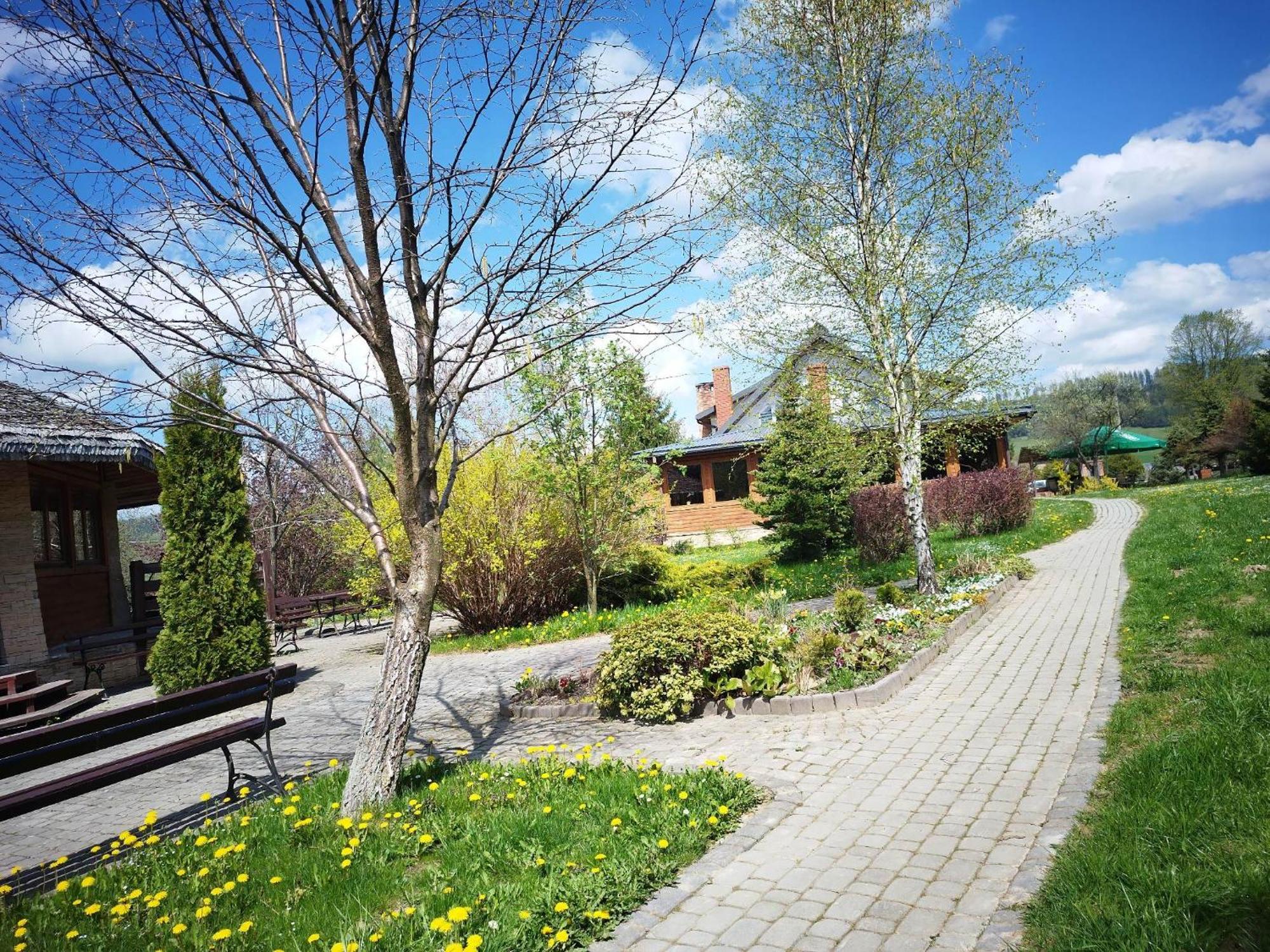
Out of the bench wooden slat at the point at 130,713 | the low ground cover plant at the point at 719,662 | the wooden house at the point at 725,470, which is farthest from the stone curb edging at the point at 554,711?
the wooden house at the point at 725,470

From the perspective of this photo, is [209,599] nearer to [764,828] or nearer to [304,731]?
[304,731]

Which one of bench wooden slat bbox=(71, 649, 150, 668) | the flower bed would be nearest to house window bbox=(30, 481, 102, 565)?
bench wooden slat bbox=(71, 649, 150, 668)

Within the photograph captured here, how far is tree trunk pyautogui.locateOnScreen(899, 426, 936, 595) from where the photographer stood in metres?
10.6

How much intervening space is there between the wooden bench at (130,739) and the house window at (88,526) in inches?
435

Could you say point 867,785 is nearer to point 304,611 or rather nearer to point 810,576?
point 810,576

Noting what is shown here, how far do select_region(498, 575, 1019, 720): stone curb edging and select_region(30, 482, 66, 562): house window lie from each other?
32.9 feet

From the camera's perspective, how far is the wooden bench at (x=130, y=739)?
160 inches

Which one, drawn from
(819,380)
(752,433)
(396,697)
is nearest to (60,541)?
(396,697)

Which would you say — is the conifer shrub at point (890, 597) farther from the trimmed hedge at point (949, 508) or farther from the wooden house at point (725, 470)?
the wooden house at point (725, 470)

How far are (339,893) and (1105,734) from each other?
4.44 meters

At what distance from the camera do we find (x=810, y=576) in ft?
47.8

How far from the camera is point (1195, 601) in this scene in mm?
7473

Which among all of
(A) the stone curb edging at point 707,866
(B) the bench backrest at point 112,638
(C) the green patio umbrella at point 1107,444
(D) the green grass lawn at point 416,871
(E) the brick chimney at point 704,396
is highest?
(E) the brick chimney at point 704,396

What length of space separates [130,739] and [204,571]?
19.9 feet
